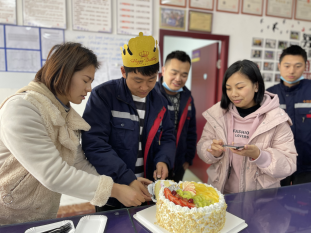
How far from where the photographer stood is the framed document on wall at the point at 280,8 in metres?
3.08

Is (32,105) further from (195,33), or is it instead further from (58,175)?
(195,33)

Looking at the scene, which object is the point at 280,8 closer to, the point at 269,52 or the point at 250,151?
the point at 269,52

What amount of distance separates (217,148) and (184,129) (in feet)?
2.79

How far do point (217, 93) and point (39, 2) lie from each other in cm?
250

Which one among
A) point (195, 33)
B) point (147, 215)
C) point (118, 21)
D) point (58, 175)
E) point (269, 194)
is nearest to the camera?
point (58, 175)

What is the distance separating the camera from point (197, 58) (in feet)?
12.5

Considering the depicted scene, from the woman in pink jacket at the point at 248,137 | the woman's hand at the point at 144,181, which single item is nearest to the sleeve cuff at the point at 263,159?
the woman in pink jacket at the point at 248,137

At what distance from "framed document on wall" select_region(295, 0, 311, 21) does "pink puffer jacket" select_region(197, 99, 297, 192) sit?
2.63 meters

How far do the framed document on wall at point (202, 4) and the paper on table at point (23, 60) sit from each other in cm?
194

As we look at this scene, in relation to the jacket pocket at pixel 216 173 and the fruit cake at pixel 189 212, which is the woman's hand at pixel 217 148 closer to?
the jacket pocket at pixel 216 173

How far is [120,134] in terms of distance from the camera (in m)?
1.30

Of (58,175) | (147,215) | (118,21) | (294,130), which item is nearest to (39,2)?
(118,21)

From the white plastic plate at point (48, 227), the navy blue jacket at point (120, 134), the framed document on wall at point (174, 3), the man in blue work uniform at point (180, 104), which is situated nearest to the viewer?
the white plastic plate at point (48, 227)

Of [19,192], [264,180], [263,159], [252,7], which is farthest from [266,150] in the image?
[252,7]
